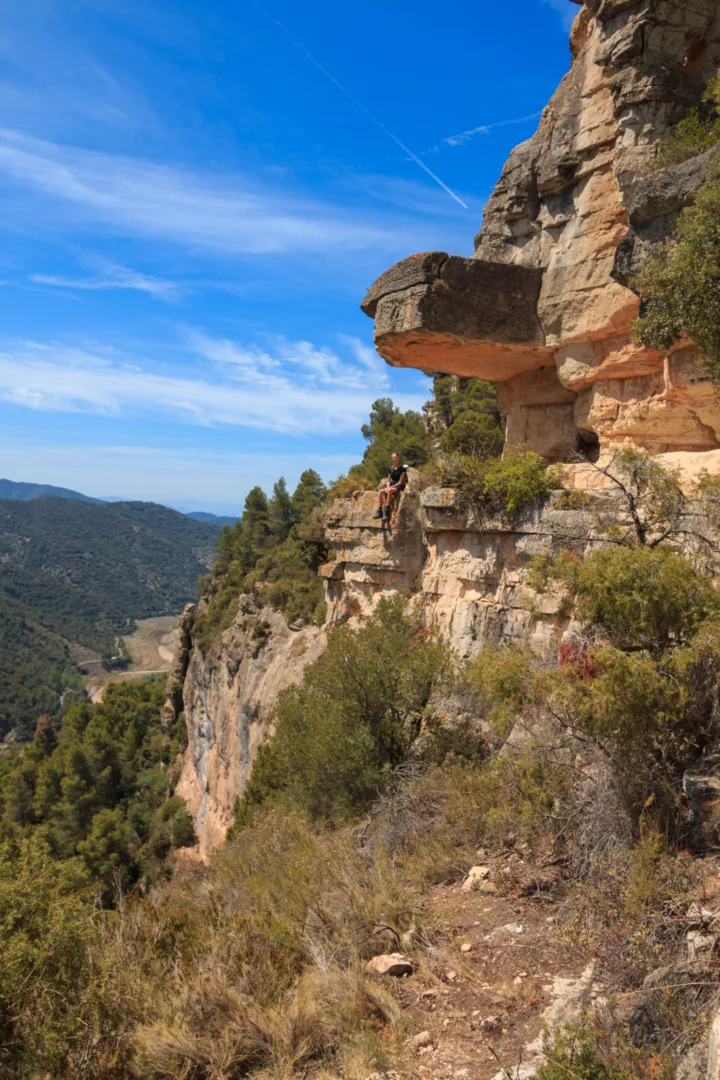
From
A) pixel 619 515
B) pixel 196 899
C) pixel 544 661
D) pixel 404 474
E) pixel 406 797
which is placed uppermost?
pixel 404 474

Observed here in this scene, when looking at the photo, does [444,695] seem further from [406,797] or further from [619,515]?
[619,515]

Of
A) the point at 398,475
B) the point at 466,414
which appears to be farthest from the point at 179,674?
the point at 398,475

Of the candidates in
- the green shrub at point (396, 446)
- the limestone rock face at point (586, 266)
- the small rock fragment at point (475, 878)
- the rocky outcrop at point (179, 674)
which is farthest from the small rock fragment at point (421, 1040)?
the rocky outcrop at point (179, 674)

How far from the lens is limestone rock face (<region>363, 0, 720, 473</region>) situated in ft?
34.1

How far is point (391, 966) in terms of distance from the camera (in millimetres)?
5328

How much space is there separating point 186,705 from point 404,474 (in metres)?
26.3

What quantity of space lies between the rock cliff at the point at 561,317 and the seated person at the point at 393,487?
285 mm

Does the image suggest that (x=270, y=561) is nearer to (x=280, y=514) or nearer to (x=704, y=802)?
(x=280, y=514)

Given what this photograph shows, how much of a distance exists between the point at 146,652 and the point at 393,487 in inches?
5188

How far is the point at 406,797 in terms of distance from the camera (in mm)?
8867

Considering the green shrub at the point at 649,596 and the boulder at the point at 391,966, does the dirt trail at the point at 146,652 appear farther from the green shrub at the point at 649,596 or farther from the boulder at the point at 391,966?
the green shrub at the point at 649,596

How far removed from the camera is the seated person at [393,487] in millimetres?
14516

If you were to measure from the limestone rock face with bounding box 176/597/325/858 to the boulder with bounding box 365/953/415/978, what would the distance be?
45.6 ft

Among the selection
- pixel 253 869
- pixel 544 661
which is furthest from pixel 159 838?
pixel 544 661
